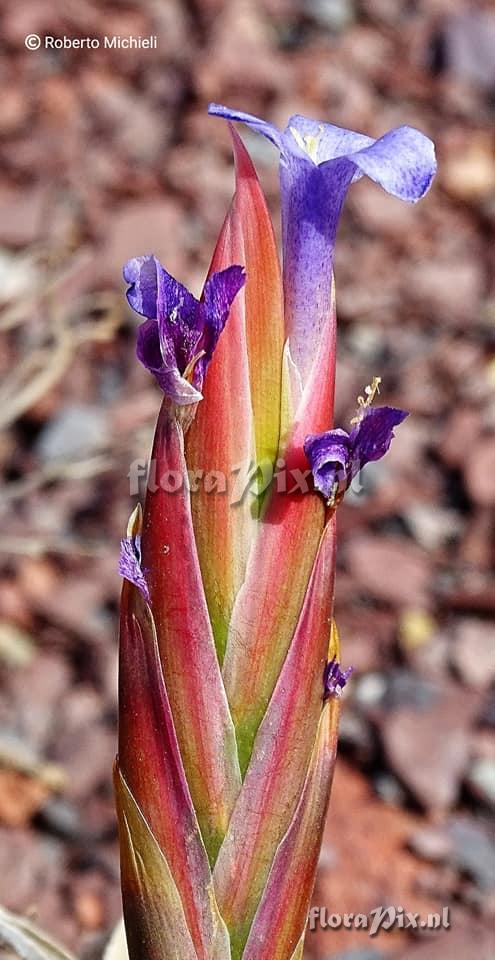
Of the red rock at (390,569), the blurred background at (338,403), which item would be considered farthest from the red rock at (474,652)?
the red rock at (390,569)

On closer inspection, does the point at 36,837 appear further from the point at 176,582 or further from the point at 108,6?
the point at 108,6

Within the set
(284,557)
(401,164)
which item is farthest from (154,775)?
(401,164)

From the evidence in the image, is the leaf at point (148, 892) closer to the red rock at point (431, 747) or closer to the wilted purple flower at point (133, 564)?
the wilted purple flower at point (133, 564)

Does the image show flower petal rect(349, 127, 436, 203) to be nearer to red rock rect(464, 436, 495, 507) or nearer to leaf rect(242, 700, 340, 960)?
leaf rect(242, 700, 340, 960)

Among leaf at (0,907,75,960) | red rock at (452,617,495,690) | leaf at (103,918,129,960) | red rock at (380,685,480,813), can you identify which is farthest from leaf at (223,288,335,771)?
red rock at (452,617,495,690)

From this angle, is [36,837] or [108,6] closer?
[36,837]

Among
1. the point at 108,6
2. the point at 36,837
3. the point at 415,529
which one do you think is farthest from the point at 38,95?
the point at 36,837
